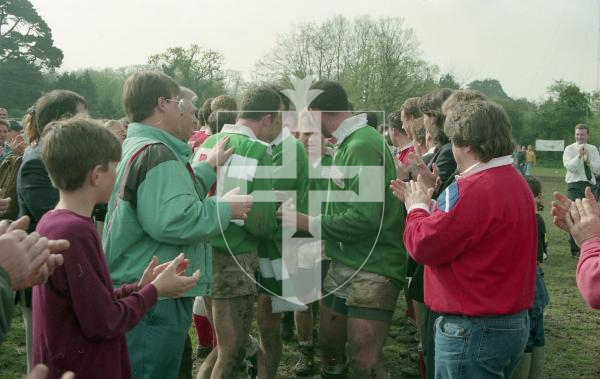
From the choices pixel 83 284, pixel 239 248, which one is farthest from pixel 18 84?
pixel 83 284

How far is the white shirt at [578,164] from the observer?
10.2 meters

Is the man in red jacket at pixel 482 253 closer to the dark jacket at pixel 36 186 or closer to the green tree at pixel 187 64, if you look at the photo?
the dark jacket at pixel 36 186

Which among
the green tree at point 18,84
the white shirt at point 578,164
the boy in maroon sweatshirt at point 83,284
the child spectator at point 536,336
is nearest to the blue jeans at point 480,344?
the child spectator at point 536,336

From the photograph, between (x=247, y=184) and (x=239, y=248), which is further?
(x=239, y=248)

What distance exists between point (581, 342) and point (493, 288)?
154 inches

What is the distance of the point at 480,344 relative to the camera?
105 inches

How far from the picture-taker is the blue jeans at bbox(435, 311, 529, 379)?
2.67m

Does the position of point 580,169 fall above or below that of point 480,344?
above

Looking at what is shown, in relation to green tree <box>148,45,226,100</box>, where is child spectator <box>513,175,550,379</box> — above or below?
below

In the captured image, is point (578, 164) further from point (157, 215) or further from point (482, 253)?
point (157, 215)

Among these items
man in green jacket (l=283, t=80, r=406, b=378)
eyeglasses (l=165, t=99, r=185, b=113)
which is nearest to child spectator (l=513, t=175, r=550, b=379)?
man in green jacket (l=283, t=80, r=406, b=378)

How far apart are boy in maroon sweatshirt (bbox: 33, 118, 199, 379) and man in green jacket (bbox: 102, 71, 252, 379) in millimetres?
304

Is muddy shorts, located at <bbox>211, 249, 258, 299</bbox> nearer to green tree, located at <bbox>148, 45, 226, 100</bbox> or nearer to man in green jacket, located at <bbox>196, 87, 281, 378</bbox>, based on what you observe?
man in green jacket, located at <bbox>196, 87, 281, 378</bbox>

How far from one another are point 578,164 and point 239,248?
850cm
